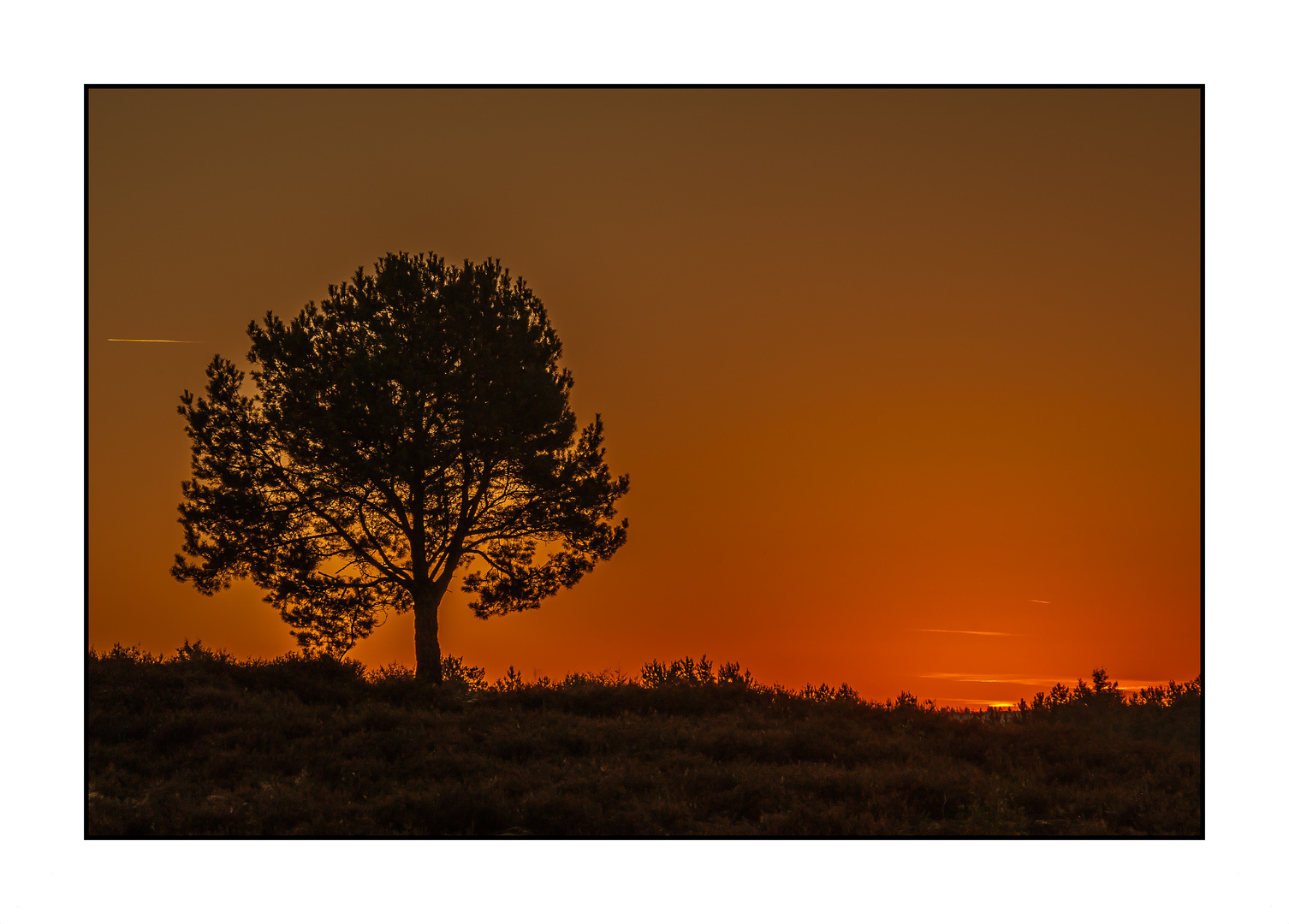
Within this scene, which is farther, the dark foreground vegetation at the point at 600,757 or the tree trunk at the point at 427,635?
the tree trunk at the point at 427,635

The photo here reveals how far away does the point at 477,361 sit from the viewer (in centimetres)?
2006

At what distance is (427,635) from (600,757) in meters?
6.42

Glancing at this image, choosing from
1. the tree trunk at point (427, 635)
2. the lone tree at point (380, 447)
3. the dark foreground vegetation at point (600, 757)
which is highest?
the lone tree at point (380, 447)

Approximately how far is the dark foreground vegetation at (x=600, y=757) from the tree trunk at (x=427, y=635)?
429mm

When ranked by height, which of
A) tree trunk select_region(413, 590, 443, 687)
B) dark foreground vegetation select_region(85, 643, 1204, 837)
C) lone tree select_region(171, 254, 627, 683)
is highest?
lone tree select_region(171, 254, 627, 683)

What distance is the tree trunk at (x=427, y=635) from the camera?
19.5 metres

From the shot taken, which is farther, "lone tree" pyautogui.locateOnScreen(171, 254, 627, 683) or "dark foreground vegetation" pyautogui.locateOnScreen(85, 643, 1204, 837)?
"lone tree" pyautogui.locateOnScreen(171, 254, 627, 683)

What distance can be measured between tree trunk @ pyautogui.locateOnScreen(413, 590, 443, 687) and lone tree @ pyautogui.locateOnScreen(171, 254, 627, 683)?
0.10 ft

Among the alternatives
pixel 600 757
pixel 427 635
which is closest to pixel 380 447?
pixel 427 635

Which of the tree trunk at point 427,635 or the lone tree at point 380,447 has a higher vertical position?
the lone tree at point 380,447

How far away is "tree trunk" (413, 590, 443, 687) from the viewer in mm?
19547
